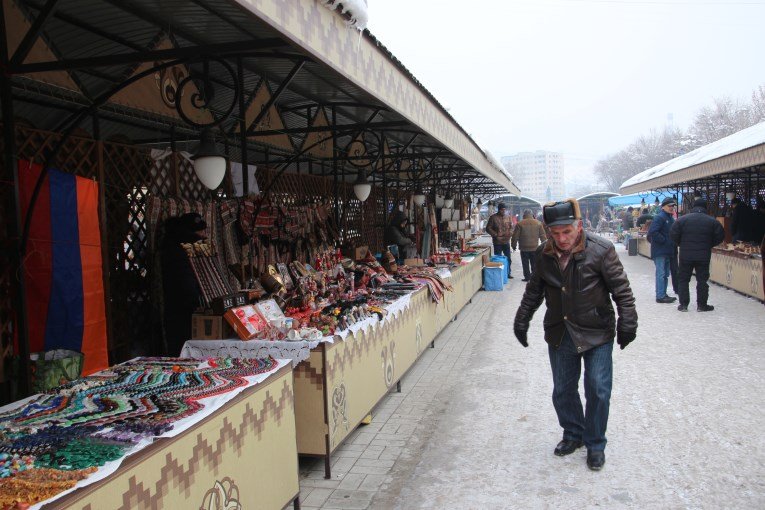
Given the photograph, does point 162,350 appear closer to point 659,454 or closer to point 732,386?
point 659,454

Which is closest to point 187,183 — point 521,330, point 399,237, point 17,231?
point 17,231

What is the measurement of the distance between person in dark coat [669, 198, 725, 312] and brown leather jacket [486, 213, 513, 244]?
5.02 meters

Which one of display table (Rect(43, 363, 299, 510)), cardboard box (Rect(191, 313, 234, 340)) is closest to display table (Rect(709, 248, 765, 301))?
cardboard box (Rect(191, 313, 234, 340))

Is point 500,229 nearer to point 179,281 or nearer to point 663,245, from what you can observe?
point 663,245

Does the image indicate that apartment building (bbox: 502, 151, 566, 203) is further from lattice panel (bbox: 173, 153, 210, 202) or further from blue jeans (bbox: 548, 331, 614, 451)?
blue jeans (bbox: 548, 331, 614, 451)

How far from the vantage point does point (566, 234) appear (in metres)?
3.74

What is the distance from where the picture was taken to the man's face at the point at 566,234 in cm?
371

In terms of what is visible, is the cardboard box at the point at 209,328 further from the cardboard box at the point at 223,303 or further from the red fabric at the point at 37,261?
the red fabric at the point at 37,261

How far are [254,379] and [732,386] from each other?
4681 millimetres

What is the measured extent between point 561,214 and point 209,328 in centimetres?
256

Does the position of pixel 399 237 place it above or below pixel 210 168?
below

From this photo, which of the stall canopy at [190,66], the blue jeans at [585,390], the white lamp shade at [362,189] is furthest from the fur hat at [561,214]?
the white lamp shade at [362,189]

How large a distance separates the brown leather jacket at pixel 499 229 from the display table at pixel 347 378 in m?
8.17

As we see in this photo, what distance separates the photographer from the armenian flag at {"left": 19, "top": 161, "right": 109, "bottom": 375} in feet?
13.0
